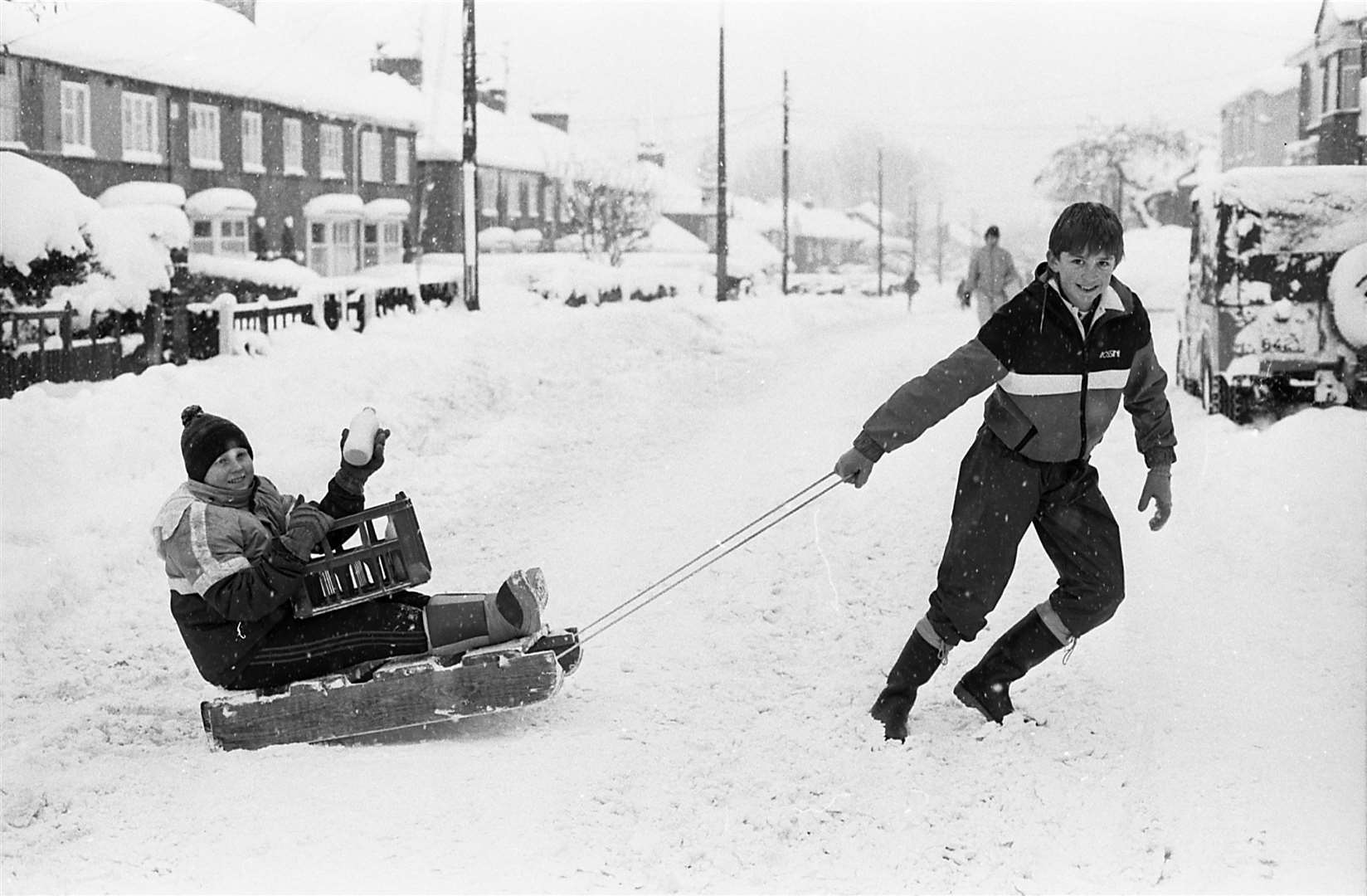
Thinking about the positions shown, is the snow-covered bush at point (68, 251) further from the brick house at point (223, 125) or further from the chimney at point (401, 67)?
the chimney at point (401, 67)

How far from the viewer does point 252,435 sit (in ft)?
30.7

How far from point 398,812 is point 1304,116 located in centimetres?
2632

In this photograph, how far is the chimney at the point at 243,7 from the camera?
29391 mm

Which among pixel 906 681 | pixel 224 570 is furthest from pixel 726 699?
pixel 224 570

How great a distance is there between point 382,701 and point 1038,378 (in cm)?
224

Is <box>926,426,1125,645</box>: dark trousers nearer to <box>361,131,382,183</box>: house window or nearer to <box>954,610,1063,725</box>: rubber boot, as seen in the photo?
<box>954,610,1063,725</box>: rubber boot

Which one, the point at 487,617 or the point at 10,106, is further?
the point at 10,106

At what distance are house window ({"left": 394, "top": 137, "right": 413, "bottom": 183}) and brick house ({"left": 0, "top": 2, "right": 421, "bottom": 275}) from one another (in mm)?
46

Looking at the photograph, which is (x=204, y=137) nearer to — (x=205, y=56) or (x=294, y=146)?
(x=205, y=56)

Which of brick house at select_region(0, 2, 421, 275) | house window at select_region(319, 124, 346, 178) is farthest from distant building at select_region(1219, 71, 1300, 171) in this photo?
house window at select_region(319, 124, 346, 178)

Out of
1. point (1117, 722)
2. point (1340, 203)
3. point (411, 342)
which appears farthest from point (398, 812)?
point (411, 342)

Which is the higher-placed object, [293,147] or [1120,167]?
[293,147]

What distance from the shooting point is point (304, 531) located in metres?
4.06

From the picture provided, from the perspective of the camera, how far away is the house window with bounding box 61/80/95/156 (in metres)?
24.0
